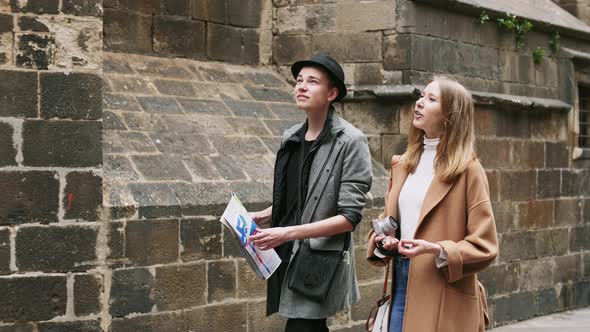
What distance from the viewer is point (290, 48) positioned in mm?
9555

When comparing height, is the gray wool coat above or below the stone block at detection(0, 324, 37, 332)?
above

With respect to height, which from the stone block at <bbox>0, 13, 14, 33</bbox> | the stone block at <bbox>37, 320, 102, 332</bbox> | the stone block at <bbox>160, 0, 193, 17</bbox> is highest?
the stone block at <bbox>160, 0, 193, 17</bbox>

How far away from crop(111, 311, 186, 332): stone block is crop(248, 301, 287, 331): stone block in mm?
683

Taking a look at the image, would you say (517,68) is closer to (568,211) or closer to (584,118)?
(568,211)

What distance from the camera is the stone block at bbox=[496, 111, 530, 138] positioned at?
1023 cm

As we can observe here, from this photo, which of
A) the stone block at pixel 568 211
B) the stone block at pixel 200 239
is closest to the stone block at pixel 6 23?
the stone block at pixel 200 239

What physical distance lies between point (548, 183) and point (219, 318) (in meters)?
5.06

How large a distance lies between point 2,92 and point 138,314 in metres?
1.71

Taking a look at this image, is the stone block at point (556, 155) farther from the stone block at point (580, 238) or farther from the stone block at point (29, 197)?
the stone block at point (29, 197)

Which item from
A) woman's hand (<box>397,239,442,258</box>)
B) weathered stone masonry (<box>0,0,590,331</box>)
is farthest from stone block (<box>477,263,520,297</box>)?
woman's hand (<box>397,239,442,258</box>)

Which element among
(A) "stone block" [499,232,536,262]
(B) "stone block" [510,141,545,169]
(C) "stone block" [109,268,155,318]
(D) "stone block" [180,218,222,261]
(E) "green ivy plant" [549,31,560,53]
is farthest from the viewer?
(E) "green ivy plant" [549,31,560,53]

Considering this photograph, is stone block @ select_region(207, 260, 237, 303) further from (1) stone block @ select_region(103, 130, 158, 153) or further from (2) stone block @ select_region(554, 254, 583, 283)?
(2) stone block @ select_region(554, 254, 583, 283)

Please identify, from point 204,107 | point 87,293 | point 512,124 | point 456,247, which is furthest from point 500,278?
point 456,247

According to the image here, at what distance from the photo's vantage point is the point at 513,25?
10.3 metres
